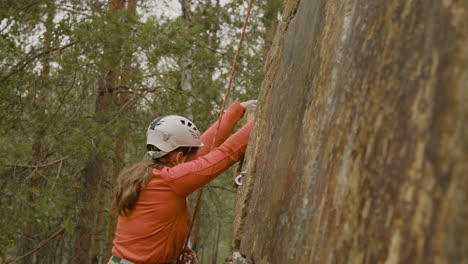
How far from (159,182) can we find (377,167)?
1.92 metres

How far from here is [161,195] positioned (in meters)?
2.96

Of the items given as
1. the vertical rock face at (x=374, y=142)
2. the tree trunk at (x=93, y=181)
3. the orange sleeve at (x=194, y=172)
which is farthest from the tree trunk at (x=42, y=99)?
the vertical rock face at (x=374, y=142)

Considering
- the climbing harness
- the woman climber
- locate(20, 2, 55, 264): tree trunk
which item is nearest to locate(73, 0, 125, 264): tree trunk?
locate(20, 2, 55, 264): tree trunk

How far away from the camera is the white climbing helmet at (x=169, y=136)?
10.8 ft

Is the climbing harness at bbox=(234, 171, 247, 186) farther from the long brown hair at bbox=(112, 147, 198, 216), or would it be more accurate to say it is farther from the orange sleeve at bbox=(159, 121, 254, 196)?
the long brown hair at bbox=(112, 147, 198, 216)

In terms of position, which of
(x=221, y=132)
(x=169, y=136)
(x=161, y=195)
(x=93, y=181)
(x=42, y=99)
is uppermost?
(x=42, y=99)

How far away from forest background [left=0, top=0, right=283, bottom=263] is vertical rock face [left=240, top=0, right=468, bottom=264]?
488 centimetres

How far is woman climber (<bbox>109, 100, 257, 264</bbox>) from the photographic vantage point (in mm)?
2914

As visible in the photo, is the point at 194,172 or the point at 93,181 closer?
the point at 194,172

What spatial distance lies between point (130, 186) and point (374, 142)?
198 cm

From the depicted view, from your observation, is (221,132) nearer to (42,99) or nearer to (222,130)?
(222,130)

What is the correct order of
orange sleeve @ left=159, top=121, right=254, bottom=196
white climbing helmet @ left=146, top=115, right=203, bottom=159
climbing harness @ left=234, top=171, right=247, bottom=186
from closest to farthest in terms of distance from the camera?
orange sleeve @ left=159, top=121, right=254, bottom=196
climbing harness @ left=234, top=171, right=247, bottom=186
white climbing helmet @ left=146, top=115, right=203, bottom=159

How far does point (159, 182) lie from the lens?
293cm

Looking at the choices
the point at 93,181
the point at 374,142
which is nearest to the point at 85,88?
the point at 93,181
